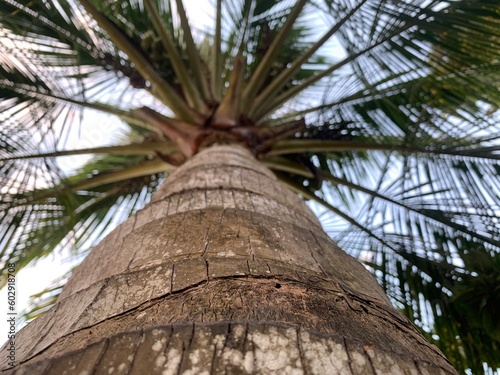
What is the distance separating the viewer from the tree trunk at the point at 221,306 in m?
0.81

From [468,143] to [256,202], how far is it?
73.6 inches

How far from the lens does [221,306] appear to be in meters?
0.97

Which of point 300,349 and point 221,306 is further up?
A: point 221,306

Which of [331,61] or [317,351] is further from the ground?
[331,61]

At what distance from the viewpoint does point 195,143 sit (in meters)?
2.88

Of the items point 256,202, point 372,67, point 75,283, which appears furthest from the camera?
point 372,67

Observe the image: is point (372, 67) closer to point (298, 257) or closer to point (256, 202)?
point (256, 202)

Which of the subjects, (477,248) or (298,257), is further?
(477,248)

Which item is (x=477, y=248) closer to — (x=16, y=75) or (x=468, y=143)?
(x=468, y=143)

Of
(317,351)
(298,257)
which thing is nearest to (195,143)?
(298,257)

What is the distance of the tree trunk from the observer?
0.81m

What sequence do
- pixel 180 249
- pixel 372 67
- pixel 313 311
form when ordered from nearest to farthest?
1. pixel 313 311
2. pixel 180 249
3. pixel 372 67

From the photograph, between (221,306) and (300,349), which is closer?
(300,349)

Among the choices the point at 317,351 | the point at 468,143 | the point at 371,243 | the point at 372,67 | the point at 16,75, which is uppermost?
the point at 372,67
